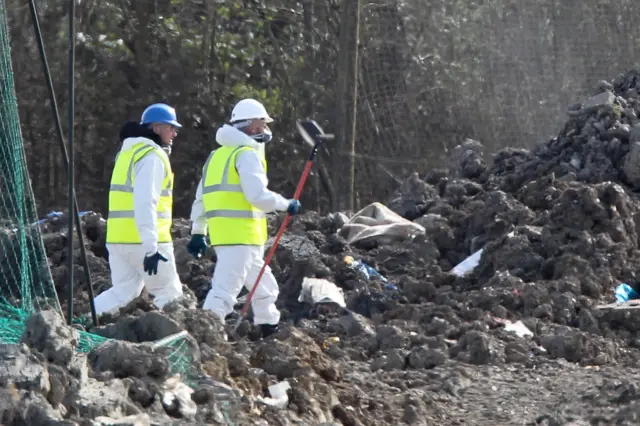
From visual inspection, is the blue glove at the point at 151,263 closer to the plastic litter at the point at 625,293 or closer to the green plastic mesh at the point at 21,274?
the green plastic mesh at the point at 21,274

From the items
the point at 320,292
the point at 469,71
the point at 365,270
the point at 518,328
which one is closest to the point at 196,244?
the point at 320,292

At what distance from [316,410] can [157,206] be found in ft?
10.1

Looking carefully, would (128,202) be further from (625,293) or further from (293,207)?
(625,293)

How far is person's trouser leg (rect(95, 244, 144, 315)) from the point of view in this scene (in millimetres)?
10188

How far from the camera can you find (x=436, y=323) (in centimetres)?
1077

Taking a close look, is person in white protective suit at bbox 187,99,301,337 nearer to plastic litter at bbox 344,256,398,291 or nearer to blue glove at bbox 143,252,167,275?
blue glove at bbox 143,252,167,275

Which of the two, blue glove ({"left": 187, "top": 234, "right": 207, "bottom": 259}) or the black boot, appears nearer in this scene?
the black boot

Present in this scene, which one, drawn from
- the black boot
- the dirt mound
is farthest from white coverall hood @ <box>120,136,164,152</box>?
the black boot

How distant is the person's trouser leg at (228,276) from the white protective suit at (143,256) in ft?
0.93

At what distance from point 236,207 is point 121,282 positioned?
1035 mm

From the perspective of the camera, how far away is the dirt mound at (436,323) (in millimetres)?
6664

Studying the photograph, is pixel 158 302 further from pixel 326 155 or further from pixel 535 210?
pixel 326 155

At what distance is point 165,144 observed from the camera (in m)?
10.4

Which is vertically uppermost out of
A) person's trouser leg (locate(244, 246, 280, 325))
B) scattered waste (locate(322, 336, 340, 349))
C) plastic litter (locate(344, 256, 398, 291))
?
person's trouser leg (locate(244, 246, 280, 325))
